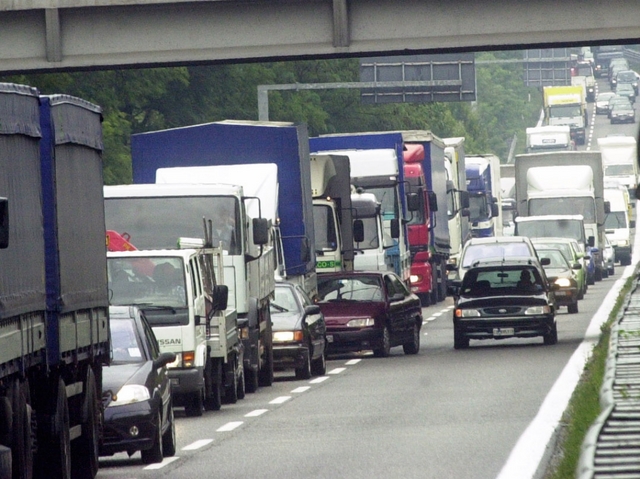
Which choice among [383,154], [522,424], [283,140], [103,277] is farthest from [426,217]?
[103,277]

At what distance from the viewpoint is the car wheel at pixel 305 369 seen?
2603cm

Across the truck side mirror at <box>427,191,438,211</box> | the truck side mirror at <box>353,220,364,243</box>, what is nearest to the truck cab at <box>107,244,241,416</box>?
the truck side mirror at <box>353,220,364,243</box>

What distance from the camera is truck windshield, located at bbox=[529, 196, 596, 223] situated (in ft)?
185

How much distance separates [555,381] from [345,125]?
156 ft

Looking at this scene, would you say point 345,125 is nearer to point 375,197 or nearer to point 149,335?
point 375,197

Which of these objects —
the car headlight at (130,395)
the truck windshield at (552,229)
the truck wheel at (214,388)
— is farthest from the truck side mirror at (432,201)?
the car headlight at (130,395)

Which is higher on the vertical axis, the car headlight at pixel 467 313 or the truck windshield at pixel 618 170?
the truck windshield at pixel 618 170

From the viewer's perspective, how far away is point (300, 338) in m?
26.0

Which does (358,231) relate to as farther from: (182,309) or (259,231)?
(182,309)

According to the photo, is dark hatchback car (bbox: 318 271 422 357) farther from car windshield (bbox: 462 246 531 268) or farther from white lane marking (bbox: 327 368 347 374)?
car windshield (bbox: 462 246 531 268)

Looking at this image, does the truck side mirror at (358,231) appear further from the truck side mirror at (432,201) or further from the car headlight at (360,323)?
the truck side mirror at (432,201)

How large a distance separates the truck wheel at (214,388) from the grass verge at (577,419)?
377cm

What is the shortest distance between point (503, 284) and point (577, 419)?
57.4ft

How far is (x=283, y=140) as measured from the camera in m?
28.7
